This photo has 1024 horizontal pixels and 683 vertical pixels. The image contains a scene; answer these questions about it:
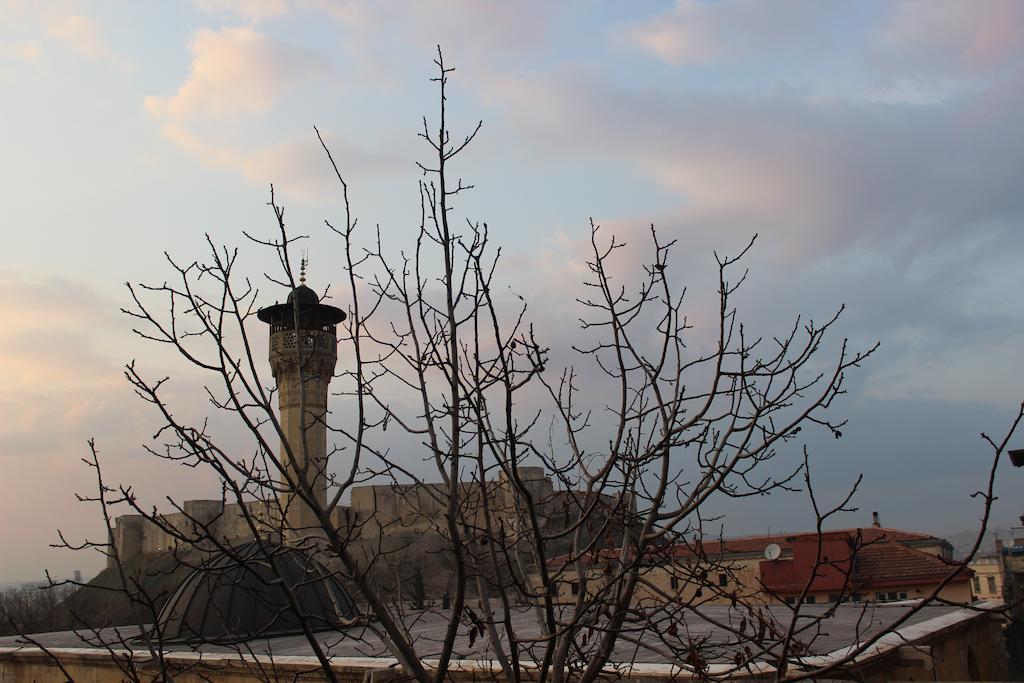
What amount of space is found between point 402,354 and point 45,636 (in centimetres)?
2083

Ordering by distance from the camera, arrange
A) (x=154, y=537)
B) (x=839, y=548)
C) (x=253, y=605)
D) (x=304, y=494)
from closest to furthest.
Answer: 1. (x=304, y=494)
2. (x=253, y=605)
3. (x=839, y=548)
4. (x=154, y=537)

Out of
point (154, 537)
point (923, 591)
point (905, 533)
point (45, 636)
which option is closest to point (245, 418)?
point (45, 636)

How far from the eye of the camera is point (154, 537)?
54.2 meters

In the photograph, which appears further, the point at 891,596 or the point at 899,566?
the point at 899,566

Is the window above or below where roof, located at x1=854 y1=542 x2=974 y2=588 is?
below

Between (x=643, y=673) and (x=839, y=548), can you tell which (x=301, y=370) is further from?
(x=839, y=548)

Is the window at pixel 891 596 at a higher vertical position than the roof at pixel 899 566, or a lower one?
lower

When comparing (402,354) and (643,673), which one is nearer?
(402,354)

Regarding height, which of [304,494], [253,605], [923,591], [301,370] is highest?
[301,370]

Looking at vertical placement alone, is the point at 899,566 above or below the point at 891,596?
above

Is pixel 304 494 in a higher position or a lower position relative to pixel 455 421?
lower

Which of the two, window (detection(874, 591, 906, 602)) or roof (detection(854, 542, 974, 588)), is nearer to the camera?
window (detection(874, 591, 906, 602))

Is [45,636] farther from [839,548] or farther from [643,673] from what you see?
[839,548]

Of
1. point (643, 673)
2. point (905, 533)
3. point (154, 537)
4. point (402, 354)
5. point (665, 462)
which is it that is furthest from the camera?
point (154, 537)
